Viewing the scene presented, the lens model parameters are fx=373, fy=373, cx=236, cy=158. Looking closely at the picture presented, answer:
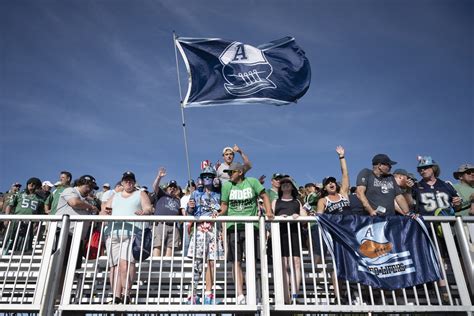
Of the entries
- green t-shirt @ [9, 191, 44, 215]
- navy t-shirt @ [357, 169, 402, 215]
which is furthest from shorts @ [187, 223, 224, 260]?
green t-shirt @ [9, 191, 44, 215]

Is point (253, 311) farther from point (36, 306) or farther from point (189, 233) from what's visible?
point (36, 306)

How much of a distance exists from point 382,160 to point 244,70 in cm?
371

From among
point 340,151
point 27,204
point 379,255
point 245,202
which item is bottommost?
point 379,255

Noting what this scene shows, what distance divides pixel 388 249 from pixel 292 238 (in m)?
1.36

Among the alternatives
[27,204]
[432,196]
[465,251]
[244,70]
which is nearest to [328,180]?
[432,196]

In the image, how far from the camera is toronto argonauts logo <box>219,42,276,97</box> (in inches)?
322

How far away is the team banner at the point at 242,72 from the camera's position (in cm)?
800

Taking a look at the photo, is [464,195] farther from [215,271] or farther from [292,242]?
[215,271]

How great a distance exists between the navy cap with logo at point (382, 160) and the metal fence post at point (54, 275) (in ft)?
16.6

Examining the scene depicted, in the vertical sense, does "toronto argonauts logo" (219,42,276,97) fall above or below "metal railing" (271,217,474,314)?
above

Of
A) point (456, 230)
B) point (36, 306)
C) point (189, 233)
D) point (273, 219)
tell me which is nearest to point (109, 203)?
point (189, 233)

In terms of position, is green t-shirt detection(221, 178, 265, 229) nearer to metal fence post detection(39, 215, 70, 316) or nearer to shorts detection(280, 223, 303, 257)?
shorts detection(280, 223, 303, 257)

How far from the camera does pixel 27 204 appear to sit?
7.58 m

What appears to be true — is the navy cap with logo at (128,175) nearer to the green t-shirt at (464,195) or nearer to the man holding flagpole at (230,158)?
the man holding flagpole at (230,158)
